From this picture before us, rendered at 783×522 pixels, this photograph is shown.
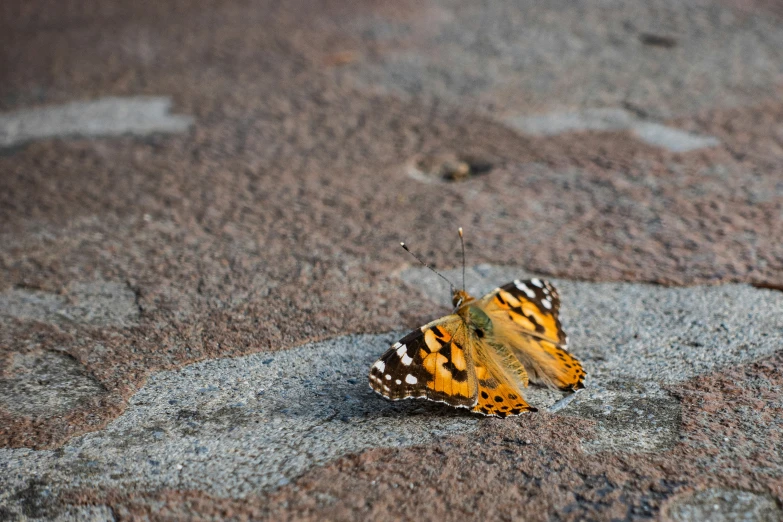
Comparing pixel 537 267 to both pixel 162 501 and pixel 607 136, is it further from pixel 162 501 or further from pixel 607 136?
pixel 162 501

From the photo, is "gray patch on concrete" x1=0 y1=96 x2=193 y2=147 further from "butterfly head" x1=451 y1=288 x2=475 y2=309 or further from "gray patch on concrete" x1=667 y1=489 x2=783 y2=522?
"gray patch on concrete" x1=667 y1=489 x2=783 y2=522

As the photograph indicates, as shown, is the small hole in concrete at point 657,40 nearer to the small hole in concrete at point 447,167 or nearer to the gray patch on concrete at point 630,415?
the small hole in concrete at point 447,167

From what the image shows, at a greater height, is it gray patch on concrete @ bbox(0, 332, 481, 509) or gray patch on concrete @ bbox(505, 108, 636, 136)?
gray patch on concrete @ bbox(505, 108, 636, 136)

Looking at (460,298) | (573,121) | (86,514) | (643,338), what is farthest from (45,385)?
(573,121)

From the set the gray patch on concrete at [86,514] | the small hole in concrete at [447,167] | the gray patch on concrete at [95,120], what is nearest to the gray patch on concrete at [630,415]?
the gray patch on concrete at [86,514]

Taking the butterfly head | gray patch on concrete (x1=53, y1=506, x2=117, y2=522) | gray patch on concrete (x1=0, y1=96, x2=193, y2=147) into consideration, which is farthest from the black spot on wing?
gray patch on concrete (x1=0, y1=96, x2=193, y2=147)

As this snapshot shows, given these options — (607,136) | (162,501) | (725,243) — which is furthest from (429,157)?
(162,501)

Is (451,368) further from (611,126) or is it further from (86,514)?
(611,126)

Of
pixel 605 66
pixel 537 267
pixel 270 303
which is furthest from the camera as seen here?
pixel 605 66
